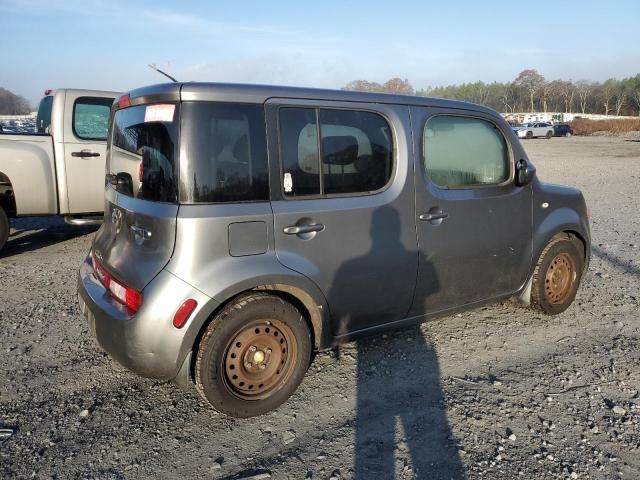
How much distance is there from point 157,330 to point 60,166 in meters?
4.63

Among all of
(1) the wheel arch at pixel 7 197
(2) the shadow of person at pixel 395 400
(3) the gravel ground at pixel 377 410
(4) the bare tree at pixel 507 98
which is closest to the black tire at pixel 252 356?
(3) the gravel ground at pixel 377 410

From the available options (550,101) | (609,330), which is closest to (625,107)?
(550,101)

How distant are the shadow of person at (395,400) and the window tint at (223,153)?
2.71 ft

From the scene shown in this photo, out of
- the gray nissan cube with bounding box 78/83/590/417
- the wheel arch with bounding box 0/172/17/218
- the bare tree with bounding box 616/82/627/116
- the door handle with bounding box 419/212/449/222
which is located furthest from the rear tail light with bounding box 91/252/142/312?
the bare tree with bounding box 616/82/627/116

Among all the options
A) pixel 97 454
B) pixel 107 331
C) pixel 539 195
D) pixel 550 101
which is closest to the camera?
pixel 97 454

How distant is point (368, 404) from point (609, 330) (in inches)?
97.8

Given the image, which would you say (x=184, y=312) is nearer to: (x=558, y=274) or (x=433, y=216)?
(x=433, y=216)

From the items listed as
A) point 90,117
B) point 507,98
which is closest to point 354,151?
point 90,117

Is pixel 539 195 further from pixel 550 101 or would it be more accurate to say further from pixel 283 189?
pixel 550 101

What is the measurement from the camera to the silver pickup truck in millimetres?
6109

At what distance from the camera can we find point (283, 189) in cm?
295

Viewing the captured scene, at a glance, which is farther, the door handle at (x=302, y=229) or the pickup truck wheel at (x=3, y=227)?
the pickup truck wheel at (x=3, y=227)

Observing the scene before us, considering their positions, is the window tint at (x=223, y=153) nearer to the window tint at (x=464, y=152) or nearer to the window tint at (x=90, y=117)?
the window tint at (x=464, y=152)

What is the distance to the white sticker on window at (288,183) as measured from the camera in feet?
9.71
